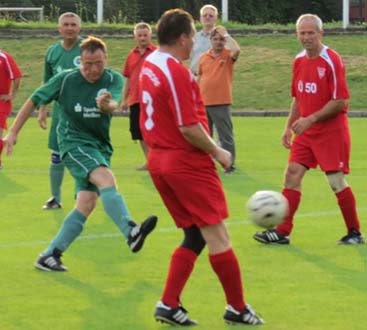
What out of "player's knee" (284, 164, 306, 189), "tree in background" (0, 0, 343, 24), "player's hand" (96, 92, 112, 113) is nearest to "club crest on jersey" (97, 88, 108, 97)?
"player's hand" (96, 92, 112, 113)

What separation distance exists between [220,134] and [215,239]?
9.90 m

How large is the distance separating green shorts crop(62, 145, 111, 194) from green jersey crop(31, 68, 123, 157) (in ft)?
0.19

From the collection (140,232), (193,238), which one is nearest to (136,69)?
(140,232)

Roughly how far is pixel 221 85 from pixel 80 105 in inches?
313

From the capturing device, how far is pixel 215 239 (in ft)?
27.0

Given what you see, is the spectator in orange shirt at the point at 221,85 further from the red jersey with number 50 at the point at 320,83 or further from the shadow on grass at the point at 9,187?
the red jersey with number 50 at the point at 320,83

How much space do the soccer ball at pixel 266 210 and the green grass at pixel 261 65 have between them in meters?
20.3

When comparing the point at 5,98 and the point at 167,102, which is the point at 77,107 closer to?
the point at 167,102

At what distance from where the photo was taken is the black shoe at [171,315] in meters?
8.33

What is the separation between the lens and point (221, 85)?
18141 millimetres

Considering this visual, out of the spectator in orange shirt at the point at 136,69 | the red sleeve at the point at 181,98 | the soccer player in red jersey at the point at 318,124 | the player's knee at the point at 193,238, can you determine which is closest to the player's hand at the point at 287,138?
the soccer player in red jersey at the point at 318,124

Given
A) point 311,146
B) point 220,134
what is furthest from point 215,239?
point 220,134

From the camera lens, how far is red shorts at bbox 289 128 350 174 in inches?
445

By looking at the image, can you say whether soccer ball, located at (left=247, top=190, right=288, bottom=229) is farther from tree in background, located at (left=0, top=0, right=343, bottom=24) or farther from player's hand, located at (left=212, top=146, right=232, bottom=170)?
tree in background, located at (left=0, top=0, right=343, bottom=24)
